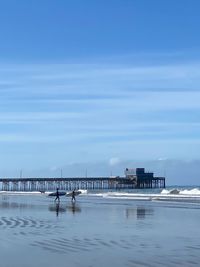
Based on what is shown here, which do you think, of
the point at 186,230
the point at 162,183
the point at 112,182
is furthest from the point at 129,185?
the point at 186,230

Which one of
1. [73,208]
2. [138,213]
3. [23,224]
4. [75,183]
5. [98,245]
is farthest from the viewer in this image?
[75,183]

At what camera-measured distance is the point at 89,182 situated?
175m

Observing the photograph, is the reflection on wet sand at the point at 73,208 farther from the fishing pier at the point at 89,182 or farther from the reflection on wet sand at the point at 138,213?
the fishing pier at the point at 89,182

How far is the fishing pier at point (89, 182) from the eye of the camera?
169500 millimetres

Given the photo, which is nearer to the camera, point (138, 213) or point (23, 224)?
point (23, 224)

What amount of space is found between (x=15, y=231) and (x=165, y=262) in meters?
9.65

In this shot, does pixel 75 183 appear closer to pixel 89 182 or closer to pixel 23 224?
pixel 89 182

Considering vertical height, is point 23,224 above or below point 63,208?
above

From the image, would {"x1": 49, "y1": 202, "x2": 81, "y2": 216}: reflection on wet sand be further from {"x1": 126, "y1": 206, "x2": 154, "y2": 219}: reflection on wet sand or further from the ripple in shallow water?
the ripple in shallow water

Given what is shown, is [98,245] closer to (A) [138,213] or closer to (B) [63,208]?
(A) [138,213]

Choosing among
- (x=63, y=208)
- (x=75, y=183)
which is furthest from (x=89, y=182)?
(x=63, y=208)

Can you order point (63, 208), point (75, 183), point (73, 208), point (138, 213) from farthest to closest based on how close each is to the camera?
point (75, 183) < point (63, 208) < point (73, 208) < point (138, 213)

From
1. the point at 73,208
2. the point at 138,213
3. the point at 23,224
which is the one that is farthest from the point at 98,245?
the point at 73,208

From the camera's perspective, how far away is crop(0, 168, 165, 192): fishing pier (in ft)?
556
